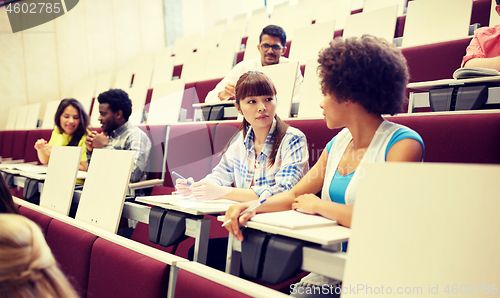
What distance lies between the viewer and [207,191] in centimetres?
40

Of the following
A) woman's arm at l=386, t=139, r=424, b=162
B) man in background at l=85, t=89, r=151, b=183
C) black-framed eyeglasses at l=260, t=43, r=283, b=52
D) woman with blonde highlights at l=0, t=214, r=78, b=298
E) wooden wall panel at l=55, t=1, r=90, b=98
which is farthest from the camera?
wooden wall panel at l=55, t=1, r=90, b=98

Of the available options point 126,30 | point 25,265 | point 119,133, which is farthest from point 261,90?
point 126,30

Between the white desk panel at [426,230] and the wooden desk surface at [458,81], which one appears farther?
the wooden desk surface at [458,81]

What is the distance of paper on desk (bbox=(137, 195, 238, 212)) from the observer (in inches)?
13.1

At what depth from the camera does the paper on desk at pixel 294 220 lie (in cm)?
25

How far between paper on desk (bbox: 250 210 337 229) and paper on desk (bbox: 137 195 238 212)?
0.06 metres

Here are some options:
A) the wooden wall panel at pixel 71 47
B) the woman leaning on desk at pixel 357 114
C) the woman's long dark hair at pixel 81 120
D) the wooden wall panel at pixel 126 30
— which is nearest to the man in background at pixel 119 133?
the woman's long dark hair at pixel 81 120

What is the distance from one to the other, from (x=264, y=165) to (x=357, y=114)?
159 millimetres

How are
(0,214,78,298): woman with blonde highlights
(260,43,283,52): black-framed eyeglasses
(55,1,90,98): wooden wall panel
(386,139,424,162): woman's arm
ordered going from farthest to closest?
(55,1,90,98): wooden wall panel → (260,43,283,52): black-framed eyeglasses → (386,139,424,162): woman's arm → (0,214,78,298): woman with blonde highlights

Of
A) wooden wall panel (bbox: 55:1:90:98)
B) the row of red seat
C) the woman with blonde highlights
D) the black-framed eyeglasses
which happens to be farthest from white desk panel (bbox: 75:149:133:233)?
wooden wall panel (bbox: 55:1:90:98)

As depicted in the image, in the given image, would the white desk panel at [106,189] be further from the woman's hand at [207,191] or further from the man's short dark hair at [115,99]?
the man's short dark hair at [115,99]

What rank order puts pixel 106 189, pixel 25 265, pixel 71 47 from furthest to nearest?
pixel 71 47 → pixel 106 189 → pixel 25 265

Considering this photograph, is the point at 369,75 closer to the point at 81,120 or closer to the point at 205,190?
the point at 205,190

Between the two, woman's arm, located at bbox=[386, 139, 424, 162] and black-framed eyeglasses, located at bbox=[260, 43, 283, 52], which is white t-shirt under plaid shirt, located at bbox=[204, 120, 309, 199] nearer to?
woman's arm, located at bbox=[386, 139, 424, 162]
